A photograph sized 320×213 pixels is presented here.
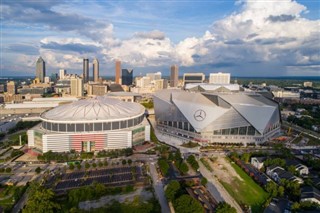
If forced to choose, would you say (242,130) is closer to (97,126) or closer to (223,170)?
(223,170)

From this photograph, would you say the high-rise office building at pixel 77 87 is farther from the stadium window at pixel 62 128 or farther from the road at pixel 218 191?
the road at pixel 218 191

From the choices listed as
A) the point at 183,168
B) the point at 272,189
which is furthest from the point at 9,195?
the point at 272,189

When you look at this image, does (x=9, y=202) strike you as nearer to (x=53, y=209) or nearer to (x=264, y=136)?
(x=53, y=209)

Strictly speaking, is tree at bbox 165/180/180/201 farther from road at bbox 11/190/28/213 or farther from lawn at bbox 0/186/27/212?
lawn at bbox 0/186/27/212

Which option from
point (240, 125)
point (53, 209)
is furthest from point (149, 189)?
point (240, 125)

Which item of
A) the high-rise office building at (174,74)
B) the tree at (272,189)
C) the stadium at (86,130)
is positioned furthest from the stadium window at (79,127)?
the high-rise office building at (174,74)
